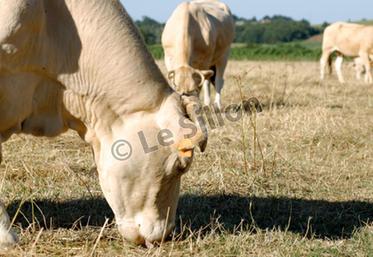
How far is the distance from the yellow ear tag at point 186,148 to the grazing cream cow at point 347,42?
19.1 metres

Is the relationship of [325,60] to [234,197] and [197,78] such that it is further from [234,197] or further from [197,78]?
[234,197]

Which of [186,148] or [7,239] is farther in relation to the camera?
[7,239]

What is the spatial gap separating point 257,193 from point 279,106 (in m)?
5.31

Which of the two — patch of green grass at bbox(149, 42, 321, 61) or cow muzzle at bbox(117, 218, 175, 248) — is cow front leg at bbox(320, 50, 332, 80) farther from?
cow muzzle at bbox(117, 218, 175, 248)

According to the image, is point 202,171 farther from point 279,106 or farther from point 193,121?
point 279,106

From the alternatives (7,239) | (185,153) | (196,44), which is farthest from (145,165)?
(196,44)

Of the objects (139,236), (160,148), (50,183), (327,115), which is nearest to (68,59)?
(160,148)

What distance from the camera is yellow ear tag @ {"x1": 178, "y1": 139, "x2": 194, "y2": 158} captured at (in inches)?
138

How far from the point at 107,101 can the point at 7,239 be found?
0.95 meters

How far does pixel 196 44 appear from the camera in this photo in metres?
10.7

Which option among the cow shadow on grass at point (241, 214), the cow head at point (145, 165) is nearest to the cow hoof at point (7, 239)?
the cow shadow on grass at point (241, 214)

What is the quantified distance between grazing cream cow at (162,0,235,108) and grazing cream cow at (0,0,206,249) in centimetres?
459

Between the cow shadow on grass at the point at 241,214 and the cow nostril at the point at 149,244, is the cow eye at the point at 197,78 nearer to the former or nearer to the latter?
the cow shadow on grass at the point at 241,214

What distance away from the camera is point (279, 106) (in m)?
10.6
